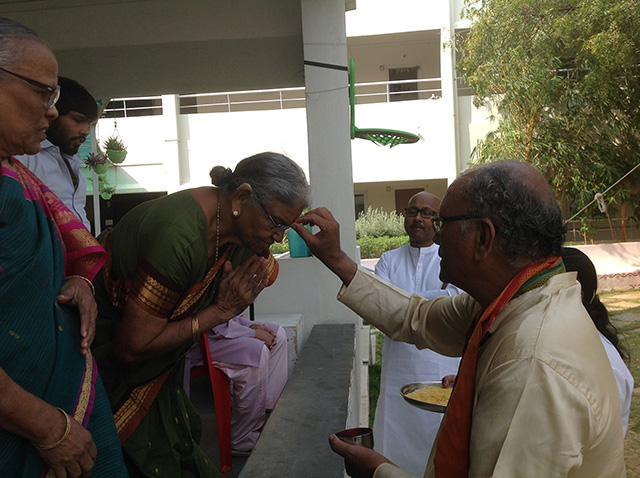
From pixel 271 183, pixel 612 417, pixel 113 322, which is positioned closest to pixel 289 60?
pixel 271 183

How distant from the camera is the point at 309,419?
251 cm

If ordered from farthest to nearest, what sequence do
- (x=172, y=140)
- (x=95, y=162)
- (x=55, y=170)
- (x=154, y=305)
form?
(x=172, y=140) < (x=95, y=162) < (x=55, y=170) < (x=154, y=305)

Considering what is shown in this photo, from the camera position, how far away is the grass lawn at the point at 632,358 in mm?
→ 4637

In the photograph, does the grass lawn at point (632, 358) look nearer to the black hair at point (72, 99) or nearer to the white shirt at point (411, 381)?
the white shirt at point (411, 381)

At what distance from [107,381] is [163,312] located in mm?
330

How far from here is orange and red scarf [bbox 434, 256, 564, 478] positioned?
1.37m

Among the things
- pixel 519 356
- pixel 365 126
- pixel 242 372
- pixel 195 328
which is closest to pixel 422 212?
pixel 242 372

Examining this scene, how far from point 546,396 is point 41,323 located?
1.14m

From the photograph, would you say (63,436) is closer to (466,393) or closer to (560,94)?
(466,393)

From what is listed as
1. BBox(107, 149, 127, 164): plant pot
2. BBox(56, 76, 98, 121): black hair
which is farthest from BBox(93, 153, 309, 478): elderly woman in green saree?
BBox(107, 149, 127, 164): plant pot

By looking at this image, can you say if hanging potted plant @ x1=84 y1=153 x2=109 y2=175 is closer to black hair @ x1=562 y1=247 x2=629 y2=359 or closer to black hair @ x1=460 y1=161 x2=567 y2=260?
black hair @ x1=562 y1=247 x2=629 y2=359

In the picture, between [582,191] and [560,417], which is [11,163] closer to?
[560,417]

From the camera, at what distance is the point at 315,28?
4258mm

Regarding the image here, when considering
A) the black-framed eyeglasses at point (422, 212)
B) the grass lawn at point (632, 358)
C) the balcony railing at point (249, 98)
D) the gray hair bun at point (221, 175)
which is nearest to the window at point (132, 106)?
the balcony railing at point (249, 98)
